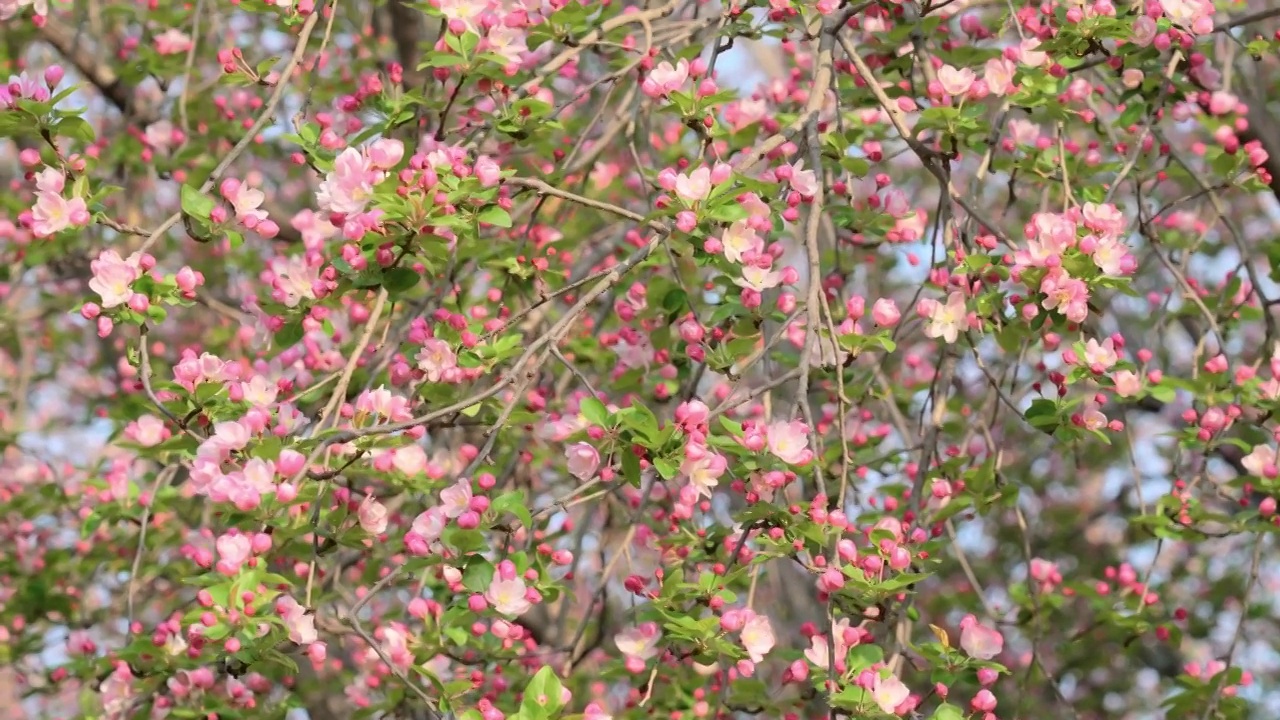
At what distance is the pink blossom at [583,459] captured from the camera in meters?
1.87

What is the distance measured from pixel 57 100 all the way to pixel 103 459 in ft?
A: 4.59

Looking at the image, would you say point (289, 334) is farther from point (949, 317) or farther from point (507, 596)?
point (949, 317)

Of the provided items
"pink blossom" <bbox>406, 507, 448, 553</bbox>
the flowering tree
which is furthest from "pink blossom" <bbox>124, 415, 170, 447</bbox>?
"pink blossom" <bbox>406, 507, 448, 553</bbox>

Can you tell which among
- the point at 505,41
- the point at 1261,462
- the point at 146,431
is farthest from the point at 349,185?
the point at 1261,462

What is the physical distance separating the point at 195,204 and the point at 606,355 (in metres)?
1.04

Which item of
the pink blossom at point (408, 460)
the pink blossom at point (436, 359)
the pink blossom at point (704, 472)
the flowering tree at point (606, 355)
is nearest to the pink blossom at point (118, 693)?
the flowering tree at point (606, 355)

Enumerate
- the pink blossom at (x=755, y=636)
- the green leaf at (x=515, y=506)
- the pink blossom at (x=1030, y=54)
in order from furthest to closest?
the pink blossom at (x=1030, y=54)
the pink blossom at (x=755, y=636)
the green leaf at (x=515, y=506)

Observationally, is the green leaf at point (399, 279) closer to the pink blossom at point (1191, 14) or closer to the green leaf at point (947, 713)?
the green leaf at point (947, 713)

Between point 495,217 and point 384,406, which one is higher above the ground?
point 495,217

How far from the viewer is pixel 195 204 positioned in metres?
2.04

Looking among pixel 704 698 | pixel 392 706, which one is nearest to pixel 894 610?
pixel 704 698

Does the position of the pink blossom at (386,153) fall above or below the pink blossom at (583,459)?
above

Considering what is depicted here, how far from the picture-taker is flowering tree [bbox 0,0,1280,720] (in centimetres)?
191

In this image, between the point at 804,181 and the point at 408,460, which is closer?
the point at 804,181
